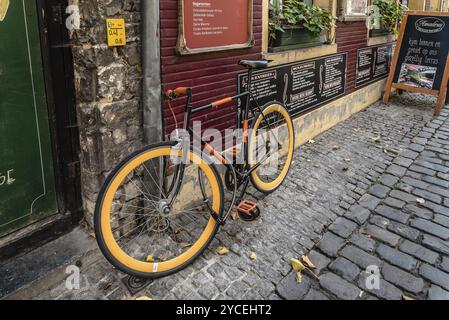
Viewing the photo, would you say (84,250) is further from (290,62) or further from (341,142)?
(341,142)

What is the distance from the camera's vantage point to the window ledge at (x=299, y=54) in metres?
4.79

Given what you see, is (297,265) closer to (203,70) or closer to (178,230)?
(178,230)

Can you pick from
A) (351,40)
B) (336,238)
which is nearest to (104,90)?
(336,238)

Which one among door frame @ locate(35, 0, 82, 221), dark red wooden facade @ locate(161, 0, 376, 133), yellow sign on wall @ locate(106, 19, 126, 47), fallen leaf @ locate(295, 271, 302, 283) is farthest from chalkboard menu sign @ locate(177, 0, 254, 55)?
fallen leaf @ locate(295, 271, 302, 283)

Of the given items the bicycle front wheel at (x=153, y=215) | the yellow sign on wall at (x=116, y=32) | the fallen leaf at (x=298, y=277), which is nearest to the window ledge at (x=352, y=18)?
the bicycle front wheel at (x=153, y=215)

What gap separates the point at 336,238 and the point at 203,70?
199 centimetres

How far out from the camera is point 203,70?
3773 mm

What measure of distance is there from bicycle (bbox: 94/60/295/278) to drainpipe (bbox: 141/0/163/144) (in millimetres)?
134

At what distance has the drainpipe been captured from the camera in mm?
3020

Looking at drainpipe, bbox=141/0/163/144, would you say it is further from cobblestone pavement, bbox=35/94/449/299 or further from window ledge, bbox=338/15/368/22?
window ledge, bbox=338/15/368/22

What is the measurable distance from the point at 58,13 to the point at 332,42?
450 cm

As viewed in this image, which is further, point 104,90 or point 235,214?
point 235,214

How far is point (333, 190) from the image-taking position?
4.42 metres

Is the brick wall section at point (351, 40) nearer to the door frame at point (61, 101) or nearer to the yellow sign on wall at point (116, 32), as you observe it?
the yellow sign on wall at point (116, 32)
